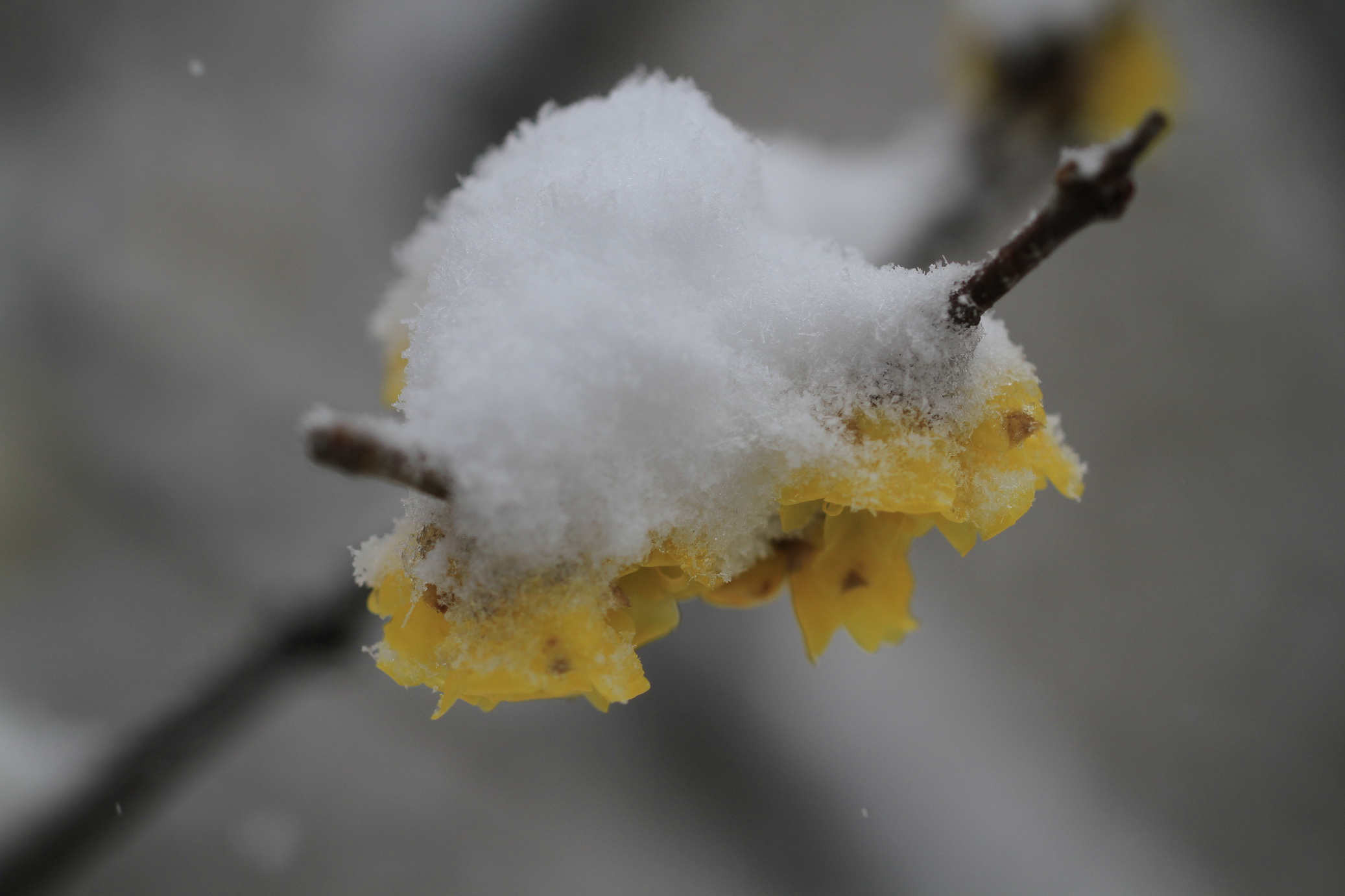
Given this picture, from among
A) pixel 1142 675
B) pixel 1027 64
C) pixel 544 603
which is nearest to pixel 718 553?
pixel 544 603

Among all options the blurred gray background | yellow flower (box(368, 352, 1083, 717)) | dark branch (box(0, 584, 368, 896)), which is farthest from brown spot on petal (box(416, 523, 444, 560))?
the blurred gray background

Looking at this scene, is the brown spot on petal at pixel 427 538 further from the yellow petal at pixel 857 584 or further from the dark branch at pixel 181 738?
the dark branch at pixel 181 738

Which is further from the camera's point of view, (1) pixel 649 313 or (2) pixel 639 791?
(2) pixel 639 791

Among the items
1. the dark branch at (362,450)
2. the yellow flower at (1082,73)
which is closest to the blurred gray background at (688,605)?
the yellow flower at (1082,73)

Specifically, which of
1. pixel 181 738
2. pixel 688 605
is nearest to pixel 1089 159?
pixel 181 738

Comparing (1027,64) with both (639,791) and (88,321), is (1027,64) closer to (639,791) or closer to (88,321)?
(639,791)

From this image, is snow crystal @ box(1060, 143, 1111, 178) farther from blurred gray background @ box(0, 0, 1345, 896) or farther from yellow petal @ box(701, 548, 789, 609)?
blurred gray background @ box(0, 0, 1345, 896)
